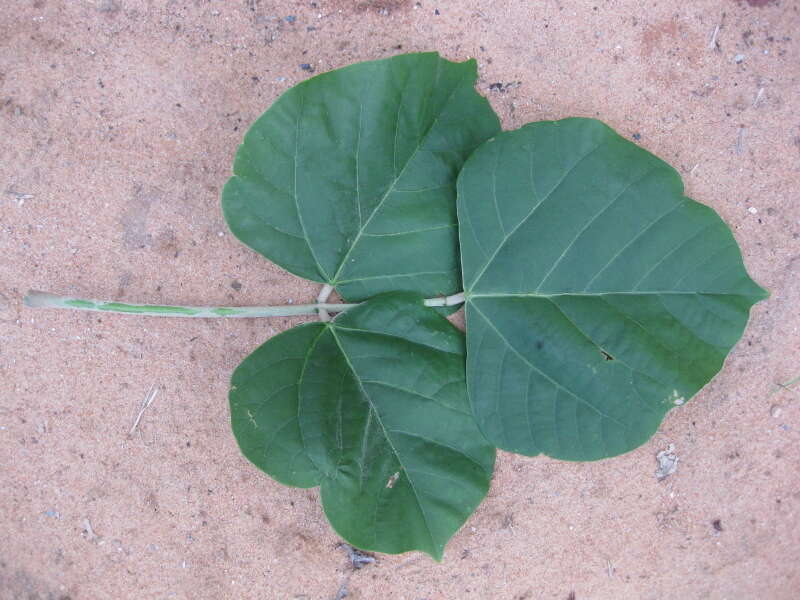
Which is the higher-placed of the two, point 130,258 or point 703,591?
point 130,258

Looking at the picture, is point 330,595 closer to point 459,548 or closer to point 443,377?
point 459,548

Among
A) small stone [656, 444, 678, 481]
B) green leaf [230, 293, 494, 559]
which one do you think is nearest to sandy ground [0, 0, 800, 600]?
small stone [656, 444, 678, 481]

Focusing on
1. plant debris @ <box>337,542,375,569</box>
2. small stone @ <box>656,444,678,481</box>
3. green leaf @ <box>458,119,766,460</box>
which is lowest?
plant debris @ <box>337,542,375,569</box>

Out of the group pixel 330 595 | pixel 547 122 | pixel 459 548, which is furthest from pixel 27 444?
pixel 547 122

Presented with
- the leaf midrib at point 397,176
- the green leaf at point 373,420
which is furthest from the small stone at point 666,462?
the leaf midrib at point 397,176

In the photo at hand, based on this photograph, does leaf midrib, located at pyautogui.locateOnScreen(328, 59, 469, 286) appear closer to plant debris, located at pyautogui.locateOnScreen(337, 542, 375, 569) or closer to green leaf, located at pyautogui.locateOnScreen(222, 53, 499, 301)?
green leaf, located at pyautogui.locateOnScreen(222, 53, 499, 301)

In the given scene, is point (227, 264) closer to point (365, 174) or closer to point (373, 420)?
point (365, 174)

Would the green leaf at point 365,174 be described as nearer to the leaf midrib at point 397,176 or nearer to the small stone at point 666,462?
the leaf midrib at point 397,176
